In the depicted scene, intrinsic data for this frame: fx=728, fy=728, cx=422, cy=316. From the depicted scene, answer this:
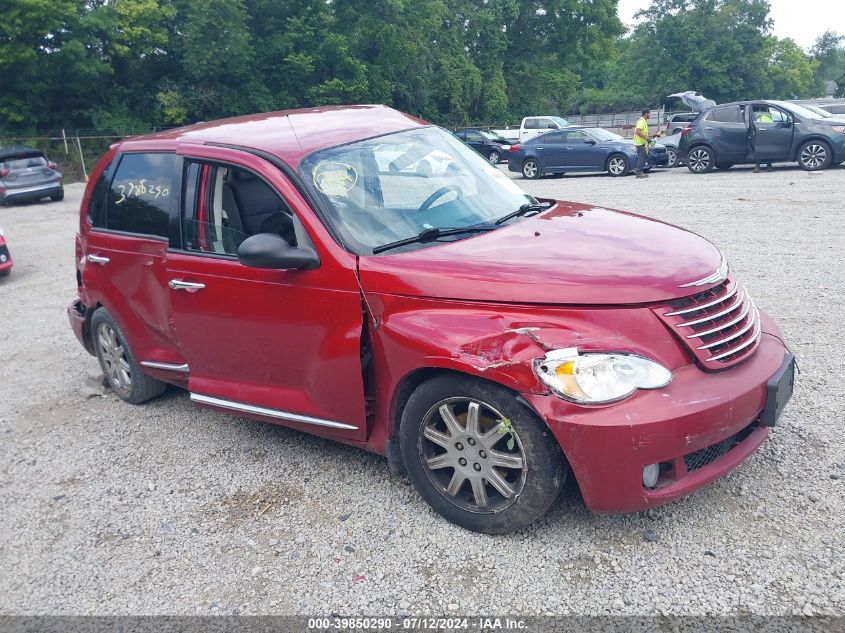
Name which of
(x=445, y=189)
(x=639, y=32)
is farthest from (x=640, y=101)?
(x=445, y=189)

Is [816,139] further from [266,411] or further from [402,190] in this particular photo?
[266,411]

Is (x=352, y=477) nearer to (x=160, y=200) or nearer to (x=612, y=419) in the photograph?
(x=612, y=419)

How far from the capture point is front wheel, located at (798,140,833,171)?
16594 millimetres

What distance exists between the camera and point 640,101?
73562 millimetres

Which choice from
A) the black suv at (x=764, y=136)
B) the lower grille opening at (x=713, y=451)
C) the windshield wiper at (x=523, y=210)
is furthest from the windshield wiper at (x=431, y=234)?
the black suv at (x=764, y=136)

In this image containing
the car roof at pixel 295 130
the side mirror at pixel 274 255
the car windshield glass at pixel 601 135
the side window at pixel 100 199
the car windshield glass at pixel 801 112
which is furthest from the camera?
the car windshield glass at pixel 601 135

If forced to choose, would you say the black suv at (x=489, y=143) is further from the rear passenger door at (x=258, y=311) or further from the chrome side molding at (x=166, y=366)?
the rear passenger door at (x=258, y=311)

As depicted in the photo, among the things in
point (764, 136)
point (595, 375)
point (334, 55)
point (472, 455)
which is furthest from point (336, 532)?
point (334, 55)

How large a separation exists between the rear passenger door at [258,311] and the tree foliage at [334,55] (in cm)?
3418

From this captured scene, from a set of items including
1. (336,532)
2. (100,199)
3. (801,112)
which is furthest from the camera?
(801,112)

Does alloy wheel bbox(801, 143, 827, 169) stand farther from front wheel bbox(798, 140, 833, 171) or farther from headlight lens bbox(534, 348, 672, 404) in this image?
headlight lens bbox(534, 348, 672, 404)

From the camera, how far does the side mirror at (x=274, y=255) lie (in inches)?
141

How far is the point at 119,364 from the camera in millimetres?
5414

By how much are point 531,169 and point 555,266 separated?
19.5m
